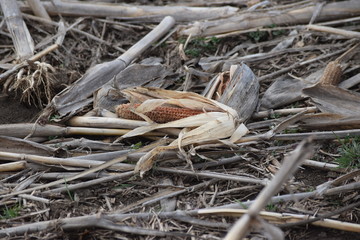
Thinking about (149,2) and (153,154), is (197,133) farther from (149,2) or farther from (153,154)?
(149,2)

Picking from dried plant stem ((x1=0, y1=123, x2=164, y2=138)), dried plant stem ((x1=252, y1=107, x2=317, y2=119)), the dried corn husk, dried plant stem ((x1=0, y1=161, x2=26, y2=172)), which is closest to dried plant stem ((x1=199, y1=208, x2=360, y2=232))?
the dried corn husk

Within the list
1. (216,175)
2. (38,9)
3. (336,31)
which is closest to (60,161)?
(216,175)

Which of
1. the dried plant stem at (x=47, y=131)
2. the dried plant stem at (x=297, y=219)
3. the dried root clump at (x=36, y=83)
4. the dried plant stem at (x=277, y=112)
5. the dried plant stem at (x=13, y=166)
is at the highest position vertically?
the dried root clump at (x=36, y=83)

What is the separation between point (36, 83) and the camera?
4398 mm

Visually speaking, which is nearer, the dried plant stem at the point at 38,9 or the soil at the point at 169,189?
the soil at the point at 169,189

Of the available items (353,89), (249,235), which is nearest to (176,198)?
(249,235)

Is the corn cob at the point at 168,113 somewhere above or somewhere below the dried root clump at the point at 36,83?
below

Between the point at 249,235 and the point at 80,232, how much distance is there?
3.23ft

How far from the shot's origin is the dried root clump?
436 cm

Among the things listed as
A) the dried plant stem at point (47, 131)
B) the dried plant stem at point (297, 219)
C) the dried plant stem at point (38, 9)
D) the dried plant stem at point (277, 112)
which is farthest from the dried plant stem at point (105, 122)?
the dried plant stem at point (38, 9)

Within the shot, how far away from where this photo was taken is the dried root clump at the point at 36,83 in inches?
172

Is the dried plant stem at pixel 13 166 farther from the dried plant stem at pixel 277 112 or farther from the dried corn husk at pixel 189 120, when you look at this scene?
the dried plant stem at pixel 277 112

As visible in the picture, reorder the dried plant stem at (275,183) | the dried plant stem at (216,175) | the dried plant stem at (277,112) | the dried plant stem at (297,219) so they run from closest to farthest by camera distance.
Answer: the dried plant stem at (275,183)
the dried plant stem at (297,219)
the dried plant stem at (216,175)
the dried plant stem at (277,112)

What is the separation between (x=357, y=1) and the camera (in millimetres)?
5305
